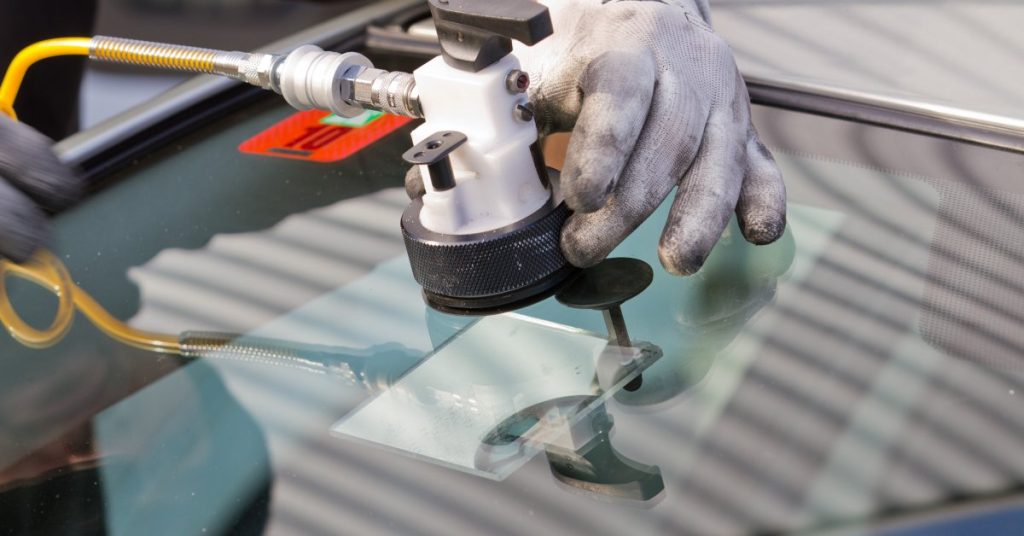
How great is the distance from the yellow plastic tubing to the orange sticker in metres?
0.26

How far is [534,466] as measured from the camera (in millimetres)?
772

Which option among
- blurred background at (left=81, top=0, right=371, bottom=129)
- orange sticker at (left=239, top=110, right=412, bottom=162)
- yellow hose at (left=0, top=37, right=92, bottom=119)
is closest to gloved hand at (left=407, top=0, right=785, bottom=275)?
orange sticker at (left=239, top=110, right=412, bottom=162)

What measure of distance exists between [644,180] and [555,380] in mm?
176

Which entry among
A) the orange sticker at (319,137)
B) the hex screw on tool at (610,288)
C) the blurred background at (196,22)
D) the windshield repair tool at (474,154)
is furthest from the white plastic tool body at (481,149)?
the blurred background at (196,22)

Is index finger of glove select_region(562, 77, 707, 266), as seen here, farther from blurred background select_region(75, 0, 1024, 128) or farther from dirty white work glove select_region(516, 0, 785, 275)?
blurred background select_region(75, 0, 1024, 128)

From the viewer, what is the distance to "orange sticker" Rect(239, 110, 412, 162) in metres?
1.29

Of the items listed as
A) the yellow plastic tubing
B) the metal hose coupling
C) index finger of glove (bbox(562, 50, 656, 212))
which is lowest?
the yellow plastic tubing

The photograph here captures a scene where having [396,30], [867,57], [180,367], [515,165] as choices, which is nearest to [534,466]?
[515,165]

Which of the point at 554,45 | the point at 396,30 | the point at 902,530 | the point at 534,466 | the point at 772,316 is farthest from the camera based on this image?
the point at 396,30

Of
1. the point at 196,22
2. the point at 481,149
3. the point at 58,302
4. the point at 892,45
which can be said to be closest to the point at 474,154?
the point at 481,149

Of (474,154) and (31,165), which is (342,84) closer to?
(474,154)

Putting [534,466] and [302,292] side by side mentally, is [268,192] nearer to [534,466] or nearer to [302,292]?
[302,292]

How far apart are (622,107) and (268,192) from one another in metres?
0.54

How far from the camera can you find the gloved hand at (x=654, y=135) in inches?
32.4
